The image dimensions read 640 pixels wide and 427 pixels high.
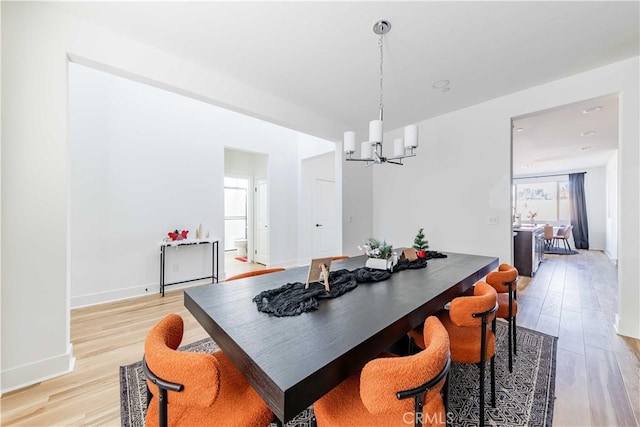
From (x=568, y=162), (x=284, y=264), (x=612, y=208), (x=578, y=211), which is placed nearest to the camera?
(x=284, y=264)

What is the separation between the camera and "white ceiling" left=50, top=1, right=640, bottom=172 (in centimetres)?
182

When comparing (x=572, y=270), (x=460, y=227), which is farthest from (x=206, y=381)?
(x=572, y=270)

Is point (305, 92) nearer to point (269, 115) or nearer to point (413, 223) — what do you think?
point (269, 115)

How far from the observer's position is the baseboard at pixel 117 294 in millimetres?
3236

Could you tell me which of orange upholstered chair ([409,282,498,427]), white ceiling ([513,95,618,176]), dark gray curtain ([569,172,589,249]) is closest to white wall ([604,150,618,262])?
white ceiling ([513,95,618,176])

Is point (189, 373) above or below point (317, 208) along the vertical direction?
below

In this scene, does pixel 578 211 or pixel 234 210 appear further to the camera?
pixel 234 210

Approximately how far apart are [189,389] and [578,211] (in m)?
11.1

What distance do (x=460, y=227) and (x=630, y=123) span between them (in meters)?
1.84

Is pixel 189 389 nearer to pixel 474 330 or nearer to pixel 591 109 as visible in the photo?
pixel 474 330

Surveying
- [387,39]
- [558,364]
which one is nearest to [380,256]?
[558,364]

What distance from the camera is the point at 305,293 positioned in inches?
54.8

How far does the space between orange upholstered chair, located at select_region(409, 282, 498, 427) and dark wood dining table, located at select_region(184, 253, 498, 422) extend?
13 cm

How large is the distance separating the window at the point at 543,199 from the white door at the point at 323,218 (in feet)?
24.5
